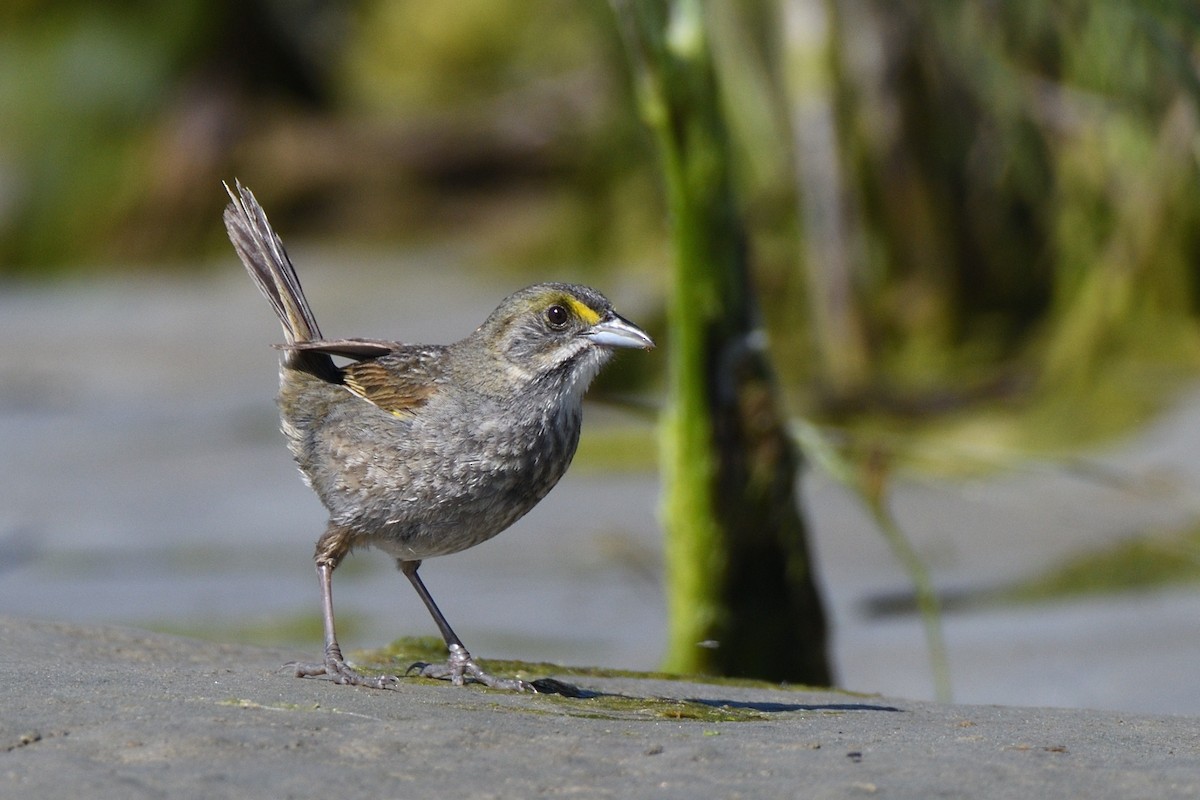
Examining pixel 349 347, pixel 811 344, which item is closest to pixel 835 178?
pixel 811 344

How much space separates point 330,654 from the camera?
427 cm

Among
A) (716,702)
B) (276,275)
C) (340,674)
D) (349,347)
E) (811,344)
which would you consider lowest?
(340,674)

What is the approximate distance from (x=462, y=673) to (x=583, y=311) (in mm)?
1022

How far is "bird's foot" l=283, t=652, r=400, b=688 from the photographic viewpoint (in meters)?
4.06

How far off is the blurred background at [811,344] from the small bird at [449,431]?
0.88 m

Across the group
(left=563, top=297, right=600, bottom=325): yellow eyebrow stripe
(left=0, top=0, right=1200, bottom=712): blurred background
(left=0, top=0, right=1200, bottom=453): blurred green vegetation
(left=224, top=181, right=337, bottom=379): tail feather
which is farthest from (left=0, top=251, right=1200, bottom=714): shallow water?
(left=563, top=297, right=600, bottom=325): yellow eyebrow stripe

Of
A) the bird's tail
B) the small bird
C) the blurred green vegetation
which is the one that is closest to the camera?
the small bird

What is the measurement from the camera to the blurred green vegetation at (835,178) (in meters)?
9.59

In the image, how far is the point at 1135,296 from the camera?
1038 centimetres

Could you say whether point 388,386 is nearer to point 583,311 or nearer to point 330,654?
point 583,311

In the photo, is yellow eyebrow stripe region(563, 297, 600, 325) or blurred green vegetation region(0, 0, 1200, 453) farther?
blurred green vegetation region(0, 0, 1200, 453)

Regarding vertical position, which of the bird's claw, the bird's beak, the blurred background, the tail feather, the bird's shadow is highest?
the blurred background

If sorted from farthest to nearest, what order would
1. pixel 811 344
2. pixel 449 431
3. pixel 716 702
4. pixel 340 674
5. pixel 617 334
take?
1. pixel 811 344
2. pixel 617 334
3. pixel 449 431
4. pixel 716 702
5. pixel 340 674

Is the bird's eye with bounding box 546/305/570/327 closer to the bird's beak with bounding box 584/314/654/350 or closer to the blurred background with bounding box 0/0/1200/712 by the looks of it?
the bird's beak with bounding box 584/314/654/350
